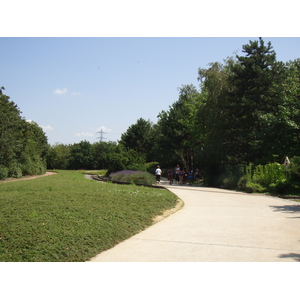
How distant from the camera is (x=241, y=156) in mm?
26859

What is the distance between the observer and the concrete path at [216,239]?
5.60 m

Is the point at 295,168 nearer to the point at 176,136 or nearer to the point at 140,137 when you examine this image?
the point at 176,136

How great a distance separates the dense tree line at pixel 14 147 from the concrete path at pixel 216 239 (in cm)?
2133

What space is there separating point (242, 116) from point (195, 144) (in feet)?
44.1

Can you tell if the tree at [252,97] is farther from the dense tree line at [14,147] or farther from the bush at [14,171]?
the bush at [14,171]

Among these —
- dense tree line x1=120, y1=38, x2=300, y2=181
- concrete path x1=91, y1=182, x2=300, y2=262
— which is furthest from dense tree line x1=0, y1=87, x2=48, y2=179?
concrete path x1=91, y1=182, x2=300, y2=262

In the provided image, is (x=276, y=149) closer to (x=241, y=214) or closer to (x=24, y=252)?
(x=241, y=214)

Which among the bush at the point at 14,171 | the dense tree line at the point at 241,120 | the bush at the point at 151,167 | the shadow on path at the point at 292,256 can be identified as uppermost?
the dense tree line at the point at 241,120

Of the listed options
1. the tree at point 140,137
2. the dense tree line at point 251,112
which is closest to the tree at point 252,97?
the dense tree line at point 251,112

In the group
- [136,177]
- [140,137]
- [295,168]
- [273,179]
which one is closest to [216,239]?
[295,168]

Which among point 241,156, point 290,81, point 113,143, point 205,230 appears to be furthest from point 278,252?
point 113,143

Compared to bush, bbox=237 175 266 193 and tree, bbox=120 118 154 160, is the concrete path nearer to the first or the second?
bush, bbox=237 175 266 193

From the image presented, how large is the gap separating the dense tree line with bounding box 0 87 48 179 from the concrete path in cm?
2133

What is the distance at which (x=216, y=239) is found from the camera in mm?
6887
